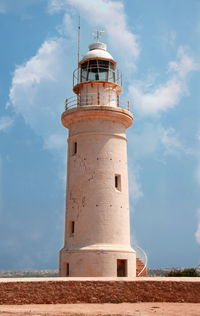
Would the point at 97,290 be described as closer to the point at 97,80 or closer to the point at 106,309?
the point at 106,309

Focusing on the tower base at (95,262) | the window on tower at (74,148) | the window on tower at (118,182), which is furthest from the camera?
the window on tower at (74,148)

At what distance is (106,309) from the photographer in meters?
12.1

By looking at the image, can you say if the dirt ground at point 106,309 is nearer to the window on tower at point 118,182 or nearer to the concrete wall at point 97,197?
the concrete wall at point 97,197

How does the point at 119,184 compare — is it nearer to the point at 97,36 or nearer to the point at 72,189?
the point at 72,189

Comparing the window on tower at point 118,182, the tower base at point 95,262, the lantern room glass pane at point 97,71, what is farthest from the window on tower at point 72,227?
the lantern room glass pane at point 97,71

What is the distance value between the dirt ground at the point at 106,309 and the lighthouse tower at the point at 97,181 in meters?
4.03

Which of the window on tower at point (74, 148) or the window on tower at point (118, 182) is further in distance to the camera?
the window on tower at point (74, 148)

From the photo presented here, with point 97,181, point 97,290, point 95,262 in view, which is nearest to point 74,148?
point 97,181

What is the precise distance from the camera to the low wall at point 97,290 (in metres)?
12.7

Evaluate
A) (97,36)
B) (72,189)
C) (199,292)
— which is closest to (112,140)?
(72,189)

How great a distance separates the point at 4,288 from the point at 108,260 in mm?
5314

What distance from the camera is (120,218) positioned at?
58.3 feet

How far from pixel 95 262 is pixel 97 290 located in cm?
337

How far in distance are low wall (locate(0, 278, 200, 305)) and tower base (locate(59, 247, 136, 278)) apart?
122 inches
